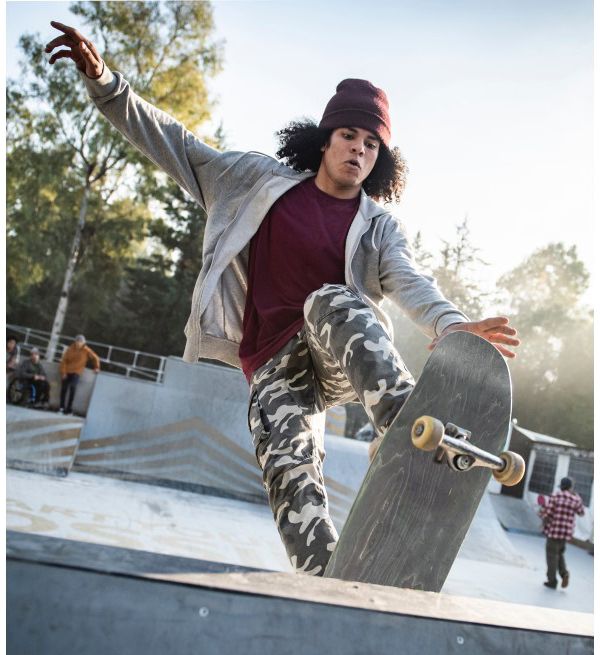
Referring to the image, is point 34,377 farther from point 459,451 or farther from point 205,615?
point 205,615

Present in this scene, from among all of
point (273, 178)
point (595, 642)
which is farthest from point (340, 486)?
point (595, 642)

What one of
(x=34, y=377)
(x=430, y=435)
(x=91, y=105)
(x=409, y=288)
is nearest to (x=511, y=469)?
(x=430, y=435)

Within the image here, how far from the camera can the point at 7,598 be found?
0.87 metres

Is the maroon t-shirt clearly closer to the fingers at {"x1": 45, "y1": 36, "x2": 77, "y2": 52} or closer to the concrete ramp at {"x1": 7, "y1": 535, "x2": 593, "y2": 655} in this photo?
the fingers at {"x1": 45, "y1": 36, "x2": 77, "y2": 52}

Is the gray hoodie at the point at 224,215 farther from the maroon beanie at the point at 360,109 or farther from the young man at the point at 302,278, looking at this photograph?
the maroon beanie at the point at 360,109

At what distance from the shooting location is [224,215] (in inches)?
107

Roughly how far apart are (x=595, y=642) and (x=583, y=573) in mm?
12299

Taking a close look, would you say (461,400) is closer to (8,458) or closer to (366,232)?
(366,232)

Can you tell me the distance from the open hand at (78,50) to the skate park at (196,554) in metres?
1.71

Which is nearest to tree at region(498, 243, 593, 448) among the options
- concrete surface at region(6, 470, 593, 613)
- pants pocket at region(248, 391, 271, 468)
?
concrete surface at region(6, 470, 593, 613)

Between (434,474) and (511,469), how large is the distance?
185 millimetres

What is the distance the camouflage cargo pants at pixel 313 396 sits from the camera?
190 cm

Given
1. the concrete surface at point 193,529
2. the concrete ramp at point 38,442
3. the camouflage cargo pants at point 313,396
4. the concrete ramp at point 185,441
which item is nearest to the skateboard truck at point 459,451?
the camouflage cargo pants at point 313,396

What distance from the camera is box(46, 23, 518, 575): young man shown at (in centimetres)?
198
